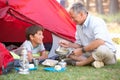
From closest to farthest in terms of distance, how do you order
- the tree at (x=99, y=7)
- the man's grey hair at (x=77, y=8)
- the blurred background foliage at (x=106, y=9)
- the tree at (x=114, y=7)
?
the man's grey hair at (x=77, y=8) → the blurred background foliage at (x=106, y=9) → the tree at (x=114, y=7) → the tree at (x=99, y=7)

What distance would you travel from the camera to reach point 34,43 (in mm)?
4477

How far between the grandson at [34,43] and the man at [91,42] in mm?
268

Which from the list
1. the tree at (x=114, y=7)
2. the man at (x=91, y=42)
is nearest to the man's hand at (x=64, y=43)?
the man at (x=91, y=42)

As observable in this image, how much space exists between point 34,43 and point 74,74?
0.85m

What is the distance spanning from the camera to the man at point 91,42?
4082 millimetres

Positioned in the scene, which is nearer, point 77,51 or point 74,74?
point 74,74

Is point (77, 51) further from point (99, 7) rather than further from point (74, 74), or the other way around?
point (99, 7)

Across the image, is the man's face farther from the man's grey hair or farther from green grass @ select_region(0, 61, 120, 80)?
green grass @ select_region(0, 61, 120, 80)

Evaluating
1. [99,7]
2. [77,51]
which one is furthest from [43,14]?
[99,7]

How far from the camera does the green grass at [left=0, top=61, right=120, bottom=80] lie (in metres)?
3.61

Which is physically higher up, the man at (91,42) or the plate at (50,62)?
the man at (91,42)

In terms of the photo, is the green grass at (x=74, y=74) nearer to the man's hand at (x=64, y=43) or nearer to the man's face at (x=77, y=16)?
the man's hand at (x=64, y=43)

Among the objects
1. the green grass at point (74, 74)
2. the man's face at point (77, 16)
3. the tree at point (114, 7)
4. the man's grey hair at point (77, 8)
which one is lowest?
the green grass at point (74, 74)

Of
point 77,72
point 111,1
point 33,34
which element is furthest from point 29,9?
point 111,1
